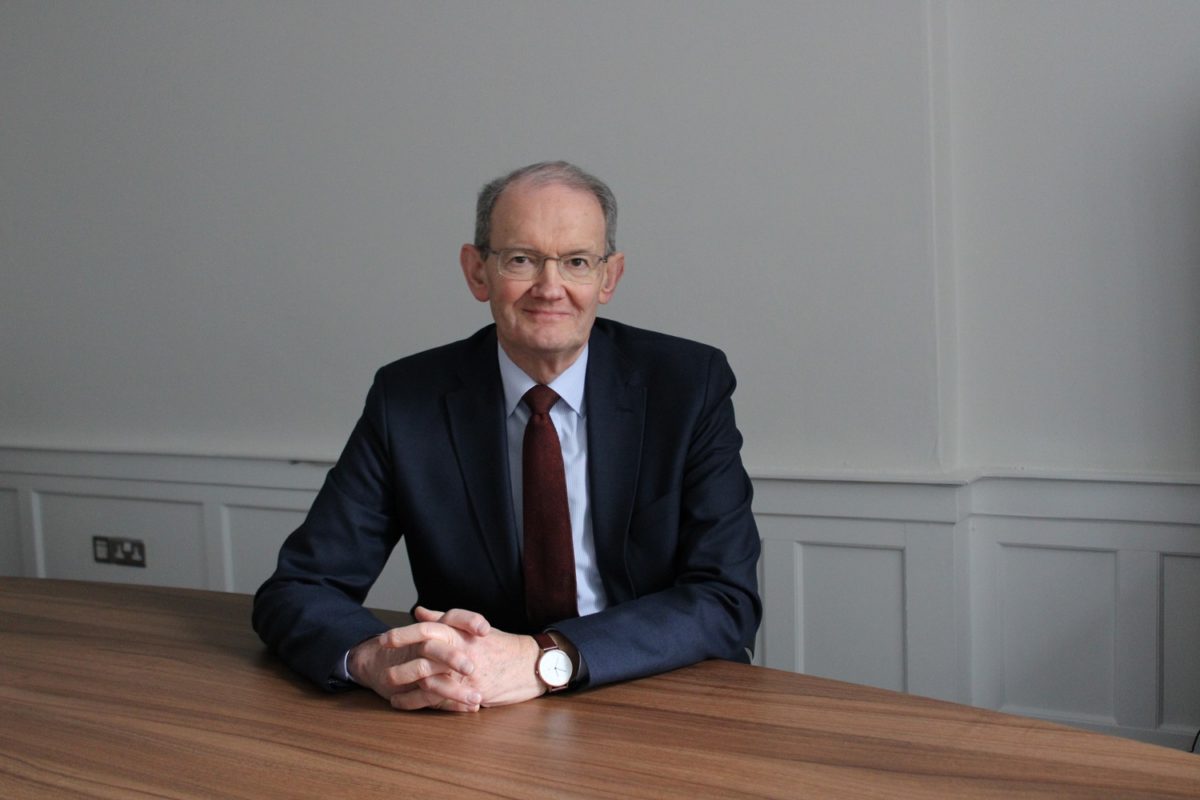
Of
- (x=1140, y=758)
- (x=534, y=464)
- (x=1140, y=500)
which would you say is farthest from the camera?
(x=1140, y=500)

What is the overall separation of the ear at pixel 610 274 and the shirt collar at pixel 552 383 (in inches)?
3.6

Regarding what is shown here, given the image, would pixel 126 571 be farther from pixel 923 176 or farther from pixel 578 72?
pixel 923 176

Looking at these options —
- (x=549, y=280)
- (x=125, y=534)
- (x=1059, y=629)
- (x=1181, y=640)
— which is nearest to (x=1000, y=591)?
(x=1059, y=629)

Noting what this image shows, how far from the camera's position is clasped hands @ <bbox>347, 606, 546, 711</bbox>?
135 centimetres

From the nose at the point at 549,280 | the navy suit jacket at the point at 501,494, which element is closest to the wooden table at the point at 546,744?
the navy suit jacket at the point at 501,494

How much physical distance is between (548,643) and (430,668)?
0.15 m

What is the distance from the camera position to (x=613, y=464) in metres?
1.82

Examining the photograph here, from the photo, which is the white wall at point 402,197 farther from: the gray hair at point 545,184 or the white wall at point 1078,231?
the gray hair at point 545,184

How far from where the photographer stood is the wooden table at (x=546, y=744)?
1103 millimetres

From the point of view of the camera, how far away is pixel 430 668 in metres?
1.36

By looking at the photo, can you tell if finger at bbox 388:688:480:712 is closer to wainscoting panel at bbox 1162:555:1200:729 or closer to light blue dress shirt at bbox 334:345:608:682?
light blue dress shirt at bbox 334:345:608:682

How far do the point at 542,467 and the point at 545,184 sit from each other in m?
0.43

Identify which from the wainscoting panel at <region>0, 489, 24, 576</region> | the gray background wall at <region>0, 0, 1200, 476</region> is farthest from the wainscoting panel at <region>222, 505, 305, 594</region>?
the wainscoting panel at <region>0, 489, 24, 576</region>

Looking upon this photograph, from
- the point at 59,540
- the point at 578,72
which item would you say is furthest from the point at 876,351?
the point at 59,540
